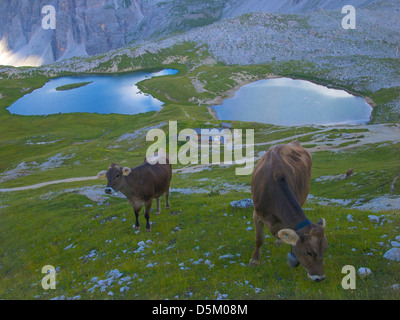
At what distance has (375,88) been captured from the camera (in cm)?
12862

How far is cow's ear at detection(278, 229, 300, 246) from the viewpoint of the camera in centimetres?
827

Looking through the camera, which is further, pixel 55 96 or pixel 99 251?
pixel 55 96

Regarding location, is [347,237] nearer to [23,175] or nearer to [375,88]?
[23,175]

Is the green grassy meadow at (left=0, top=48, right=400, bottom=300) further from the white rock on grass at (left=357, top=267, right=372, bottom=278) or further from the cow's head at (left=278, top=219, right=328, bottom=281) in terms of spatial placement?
the cow's head at (left=278, top=219, right=328, bottom=281)

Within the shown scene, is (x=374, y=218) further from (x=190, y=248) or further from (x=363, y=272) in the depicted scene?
(x=190, y=248)

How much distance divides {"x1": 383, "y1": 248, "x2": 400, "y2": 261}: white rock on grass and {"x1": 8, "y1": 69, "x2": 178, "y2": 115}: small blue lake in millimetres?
129891

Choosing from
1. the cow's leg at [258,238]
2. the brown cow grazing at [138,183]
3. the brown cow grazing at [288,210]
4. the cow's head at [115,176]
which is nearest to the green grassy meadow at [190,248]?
the cow's leg at [258,238]

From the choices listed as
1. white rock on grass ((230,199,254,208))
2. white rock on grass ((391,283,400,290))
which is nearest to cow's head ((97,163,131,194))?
white rock on grass ((230,199,254,208))

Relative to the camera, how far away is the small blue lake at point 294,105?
349 feet

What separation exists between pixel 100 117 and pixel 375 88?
124 metres

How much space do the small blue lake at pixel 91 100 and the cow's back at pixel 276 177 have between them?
127 meters

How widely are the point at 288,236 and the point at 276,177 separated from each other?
229cm

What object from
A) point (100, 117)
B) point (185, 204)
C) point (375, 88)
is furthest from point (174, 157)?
point (375, 88)
